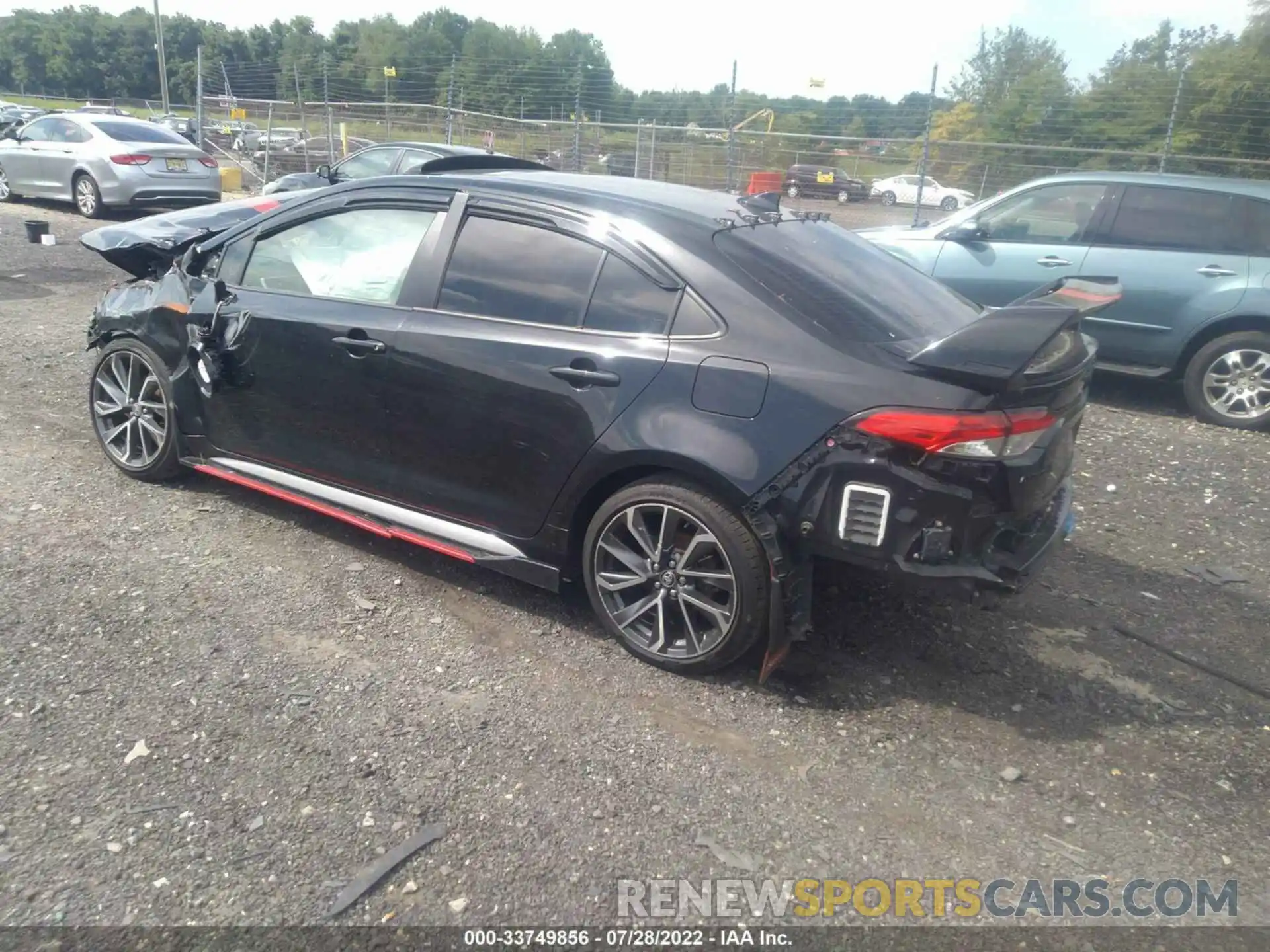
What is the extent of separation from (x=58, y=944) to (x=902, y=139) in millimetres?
17273

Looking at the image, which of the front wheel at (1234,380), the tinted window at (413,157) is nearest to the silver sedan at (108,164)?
the tinted window at (413,157)

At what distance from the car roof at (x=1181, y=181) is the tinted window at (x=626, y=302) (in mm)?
5433

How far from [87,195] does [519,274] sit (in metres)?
13.7

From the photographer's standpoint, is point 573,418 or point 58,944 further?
point 573,418

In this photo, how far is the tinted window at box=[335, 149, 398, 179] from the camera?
12.7m

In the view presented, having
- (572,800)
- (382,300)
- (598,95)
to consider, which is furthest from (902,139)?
(572,800)

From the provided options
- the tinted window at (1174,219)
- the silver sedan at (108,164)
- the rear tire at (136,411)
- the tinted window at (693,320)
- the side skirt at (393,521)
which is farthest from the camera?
the silver sedan at (108,164)

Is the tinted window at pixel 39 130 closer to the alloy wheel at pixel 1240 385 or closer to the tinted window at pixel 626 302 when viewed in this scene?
the tinted window at pixel 626 302

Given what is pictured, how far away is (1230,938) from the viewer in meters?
2.51

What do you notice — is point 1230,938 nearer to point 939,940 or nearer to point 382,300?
point 939,940

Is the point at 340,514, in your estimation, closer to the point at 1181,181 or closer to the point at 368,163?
the point at 1181,181

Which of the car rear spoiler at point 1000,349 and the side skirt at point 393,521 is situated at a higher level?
the car rear spoiler at point 1000,349

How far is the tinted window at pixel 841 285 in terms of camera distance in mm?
3408

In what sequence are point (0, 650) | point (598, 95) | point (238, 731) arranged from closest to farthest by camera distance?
1. point (238, 731)
2. point (0, 650)
3. point (598, 95)
